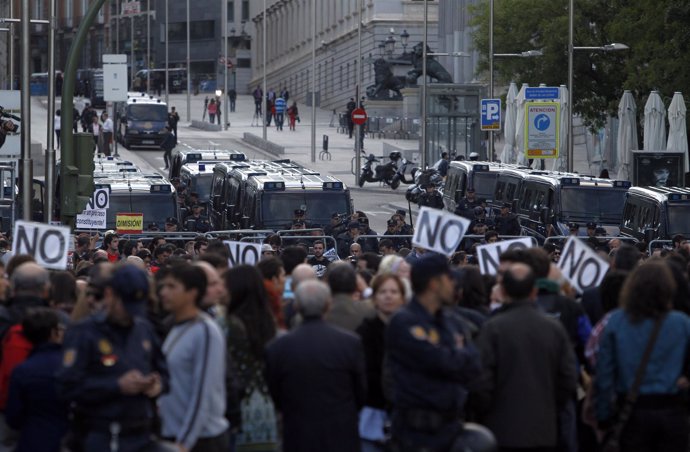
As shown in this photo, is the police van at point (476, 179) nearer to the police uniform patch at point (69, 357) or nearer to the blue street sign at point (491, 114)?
the blue street sign at point (491, 114)

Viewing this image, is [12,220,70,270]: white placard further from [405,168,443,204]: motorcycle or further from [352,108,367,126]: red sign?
[352,108,367,126]: red sign

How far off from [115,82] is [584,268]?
158ft

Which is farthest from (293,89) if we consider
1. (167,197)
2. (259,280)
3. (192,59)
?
(259,280)

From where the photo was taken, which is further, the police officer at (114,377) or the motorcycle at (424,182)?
the motorcycle at (424,182)

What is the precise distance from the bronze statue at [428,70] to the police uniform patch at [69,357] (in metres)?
63.6

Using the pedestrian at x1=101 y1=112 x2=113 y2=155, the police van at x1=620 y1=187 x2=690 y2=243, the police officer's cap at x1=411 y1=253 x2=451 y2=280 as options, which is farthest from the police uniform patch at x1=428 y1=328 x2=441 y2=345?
the pedestrian at x1=101 y1=112 x2=113 y2=155

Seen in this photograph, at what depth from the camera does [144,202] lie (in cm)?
2867

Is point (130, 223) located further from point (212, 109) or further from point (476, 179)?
point (212, 109)

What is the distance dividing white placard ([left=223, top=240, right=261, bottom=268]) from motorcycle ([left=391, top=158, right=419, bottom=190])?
37.7 m

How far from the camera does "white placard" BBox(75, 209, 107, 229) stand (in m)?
24.6

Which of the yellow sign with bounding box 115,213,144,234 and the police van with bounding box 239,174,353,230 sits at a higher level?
the police van with bounding box 239,174,353,230

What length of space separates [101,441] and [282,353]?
106 cm

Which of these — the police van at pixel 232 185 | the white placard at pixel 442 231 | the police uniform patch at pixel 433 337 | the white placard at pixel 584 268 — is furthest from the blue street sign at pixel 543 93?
the police uniform patch at pixel 433 337

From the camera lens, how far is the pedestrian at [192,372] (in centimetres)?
842
